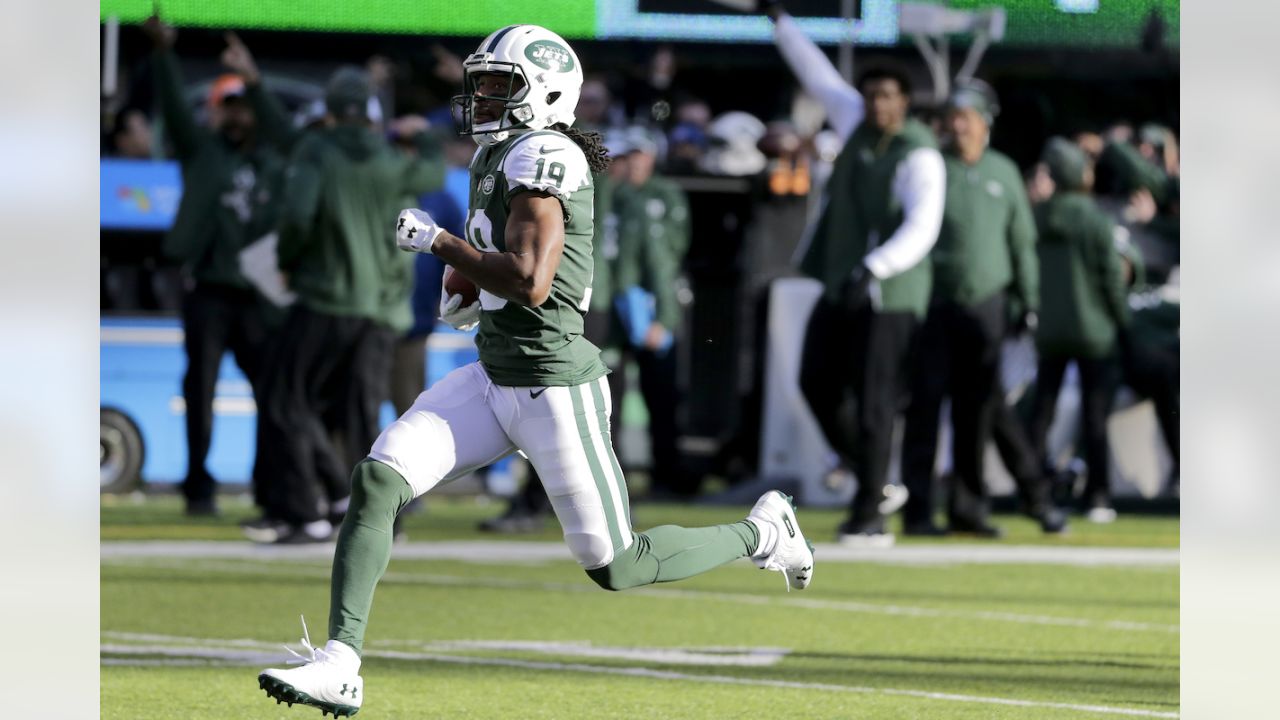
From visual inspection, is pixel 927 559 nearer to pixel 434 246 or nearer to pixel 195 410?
pixel 195 410

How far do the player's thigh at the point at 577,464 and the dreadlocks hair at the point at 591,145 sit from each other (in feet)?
1.89

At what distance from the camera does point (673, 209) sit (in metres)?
14.8

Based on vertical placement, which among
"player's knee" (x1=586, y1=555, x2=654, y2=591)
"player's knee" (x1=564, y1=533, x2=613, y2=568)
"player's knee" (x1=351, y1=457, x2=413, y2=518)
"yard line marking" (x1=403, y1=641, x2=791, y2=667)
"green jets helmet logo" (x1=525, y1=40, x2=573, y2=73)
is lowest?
"yard line marking" (x1=403, y1=641, x2=791, y2=667)

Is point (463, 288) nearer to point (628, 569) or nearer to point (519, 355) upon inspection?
point (519, 355)

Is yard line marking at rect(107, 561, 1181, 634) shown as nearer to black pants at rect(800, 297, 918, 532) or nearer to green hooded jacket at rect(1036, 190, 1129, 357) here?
black pants at rect(800, 297, 918, 532)

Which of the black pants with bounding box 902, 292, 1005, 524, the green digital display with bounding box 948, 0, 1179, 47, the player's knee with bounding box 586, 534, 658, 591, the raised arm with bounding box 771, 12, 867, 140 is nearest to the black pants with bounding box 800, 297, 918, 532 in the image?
the black pants with bounding box 902, 292, 1005, 524

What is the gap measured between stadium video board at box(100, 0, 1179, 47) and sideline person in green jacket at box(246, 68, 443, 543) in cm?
406

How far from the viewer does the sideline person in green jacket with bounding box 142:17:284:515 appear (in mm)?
12969

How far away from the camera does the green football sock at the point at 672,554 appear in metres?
5.64

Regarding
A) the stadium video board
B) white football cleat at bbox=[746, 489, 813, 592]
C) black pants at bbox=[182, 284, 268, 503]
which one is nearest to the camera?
white football cleat at bbox=[746, 489, 813, 592]

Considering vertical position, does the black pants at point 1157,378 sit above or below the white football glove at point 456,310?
below

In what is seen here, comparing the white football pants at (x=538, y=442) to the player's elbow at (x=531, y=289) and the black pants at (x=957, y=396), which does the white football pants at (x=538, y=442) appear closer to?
the player's elbow at (x=531, y=289)

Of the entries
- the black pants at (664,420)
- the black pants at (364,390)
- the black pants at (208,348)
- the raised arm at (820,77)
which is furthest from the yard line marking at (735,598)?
the black pants at (664,420)
